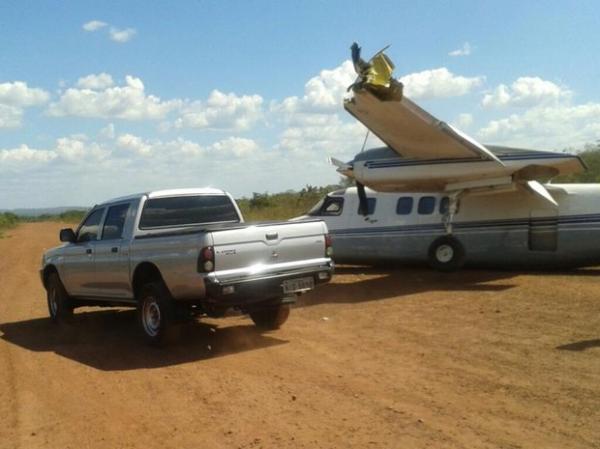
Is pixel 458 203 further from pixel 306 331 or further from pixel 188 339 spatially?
pixel 188 339

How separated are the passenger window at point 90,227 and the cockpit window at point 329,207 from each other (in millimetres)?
6696

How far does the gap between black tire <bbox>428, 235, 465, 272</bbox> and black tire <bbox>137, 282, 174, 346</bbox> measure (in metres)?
7.43

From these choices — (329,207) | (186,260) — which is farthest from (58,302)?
(329,207)

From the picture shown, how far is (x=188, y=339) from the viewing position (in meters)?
9.13

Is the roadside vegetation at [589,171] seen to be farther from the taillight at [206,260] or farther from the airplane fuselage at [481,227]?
the taillight at [206,260]

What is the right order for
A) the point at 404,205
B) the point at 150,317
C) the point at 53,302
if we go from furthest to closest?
1. the point at 404,205
2. the point at 53,302
3. the point at 150,317

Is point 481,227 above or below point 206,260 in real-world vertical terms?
above

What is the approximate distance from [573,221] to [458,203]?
225cm

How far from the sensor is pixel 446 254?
47.0 ft

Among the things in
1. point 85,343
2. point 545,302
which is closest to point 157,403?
point 85,343

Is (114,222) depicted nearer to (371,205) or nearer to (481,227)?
(371,205)

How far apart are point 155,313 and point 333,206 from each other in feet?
25.9

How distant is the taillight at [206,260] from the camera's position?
7.60m

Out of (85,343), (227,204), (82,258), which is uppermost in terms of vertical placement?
(227,204)
